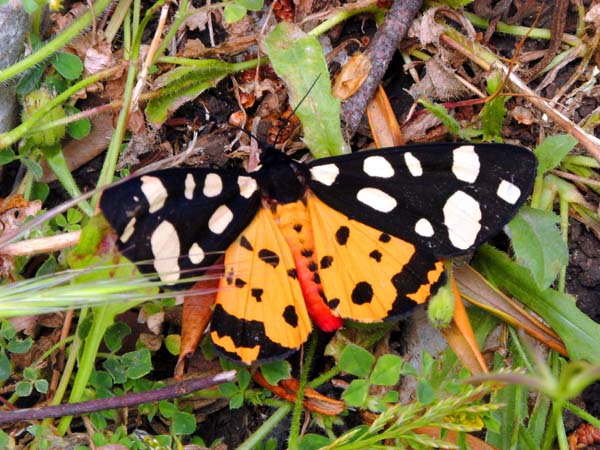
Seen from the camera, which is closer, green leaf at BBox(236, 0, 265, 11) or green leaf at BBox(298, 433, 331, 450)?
green leaf at BBox(298, 433, 331, 450)

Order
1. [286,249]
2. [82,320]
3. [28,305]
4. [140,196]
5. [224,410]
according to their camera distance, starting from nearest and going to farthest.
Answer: [28,305]
[140,196]
[286,249]
[82,320]
[224,410]

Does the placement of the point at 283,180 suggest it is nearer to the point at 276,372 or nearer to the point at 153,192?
the point at 153,192

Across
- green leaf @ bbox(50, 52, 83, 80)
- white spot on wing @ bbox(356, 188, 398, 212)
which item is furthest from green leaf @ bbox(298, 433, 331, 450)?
green leaf @ bbox(50, 52, 83, 80)

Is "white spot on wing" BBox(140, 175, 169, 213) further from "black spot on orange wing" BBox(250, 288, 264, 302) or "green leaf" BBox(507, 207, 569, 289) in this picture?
"green leaf" BBox(507, 207, 569, 289)

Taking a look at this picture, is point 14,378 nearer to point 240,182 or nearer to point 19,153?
point 19,153

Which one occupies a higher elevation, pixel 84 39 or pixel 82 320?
pixel 84 39

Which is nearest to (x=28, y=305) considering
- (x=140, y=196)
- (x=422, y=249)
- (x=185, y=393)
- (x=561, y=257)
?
(x=140, y=196)
